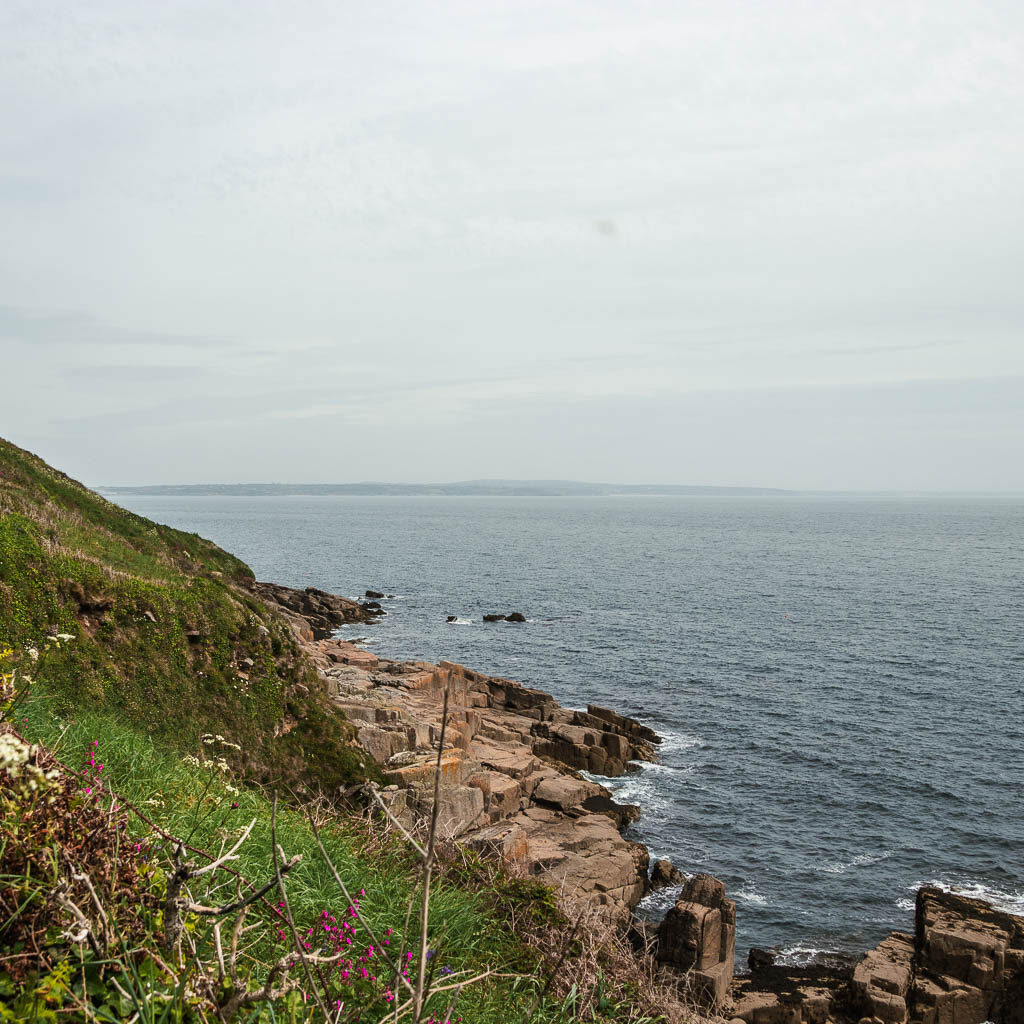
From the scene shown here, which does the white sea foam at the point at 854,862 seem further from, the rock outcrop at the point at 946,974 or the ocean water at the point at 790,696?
the rock outcrop at the point at 946,974

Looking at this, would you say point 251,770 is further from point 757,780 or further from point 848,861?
point 757,780

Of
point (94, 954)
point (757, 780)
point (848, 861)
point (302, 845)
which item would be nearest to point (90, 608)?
point (302, 845)

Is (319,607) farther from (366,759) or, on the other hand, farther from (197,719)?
(197,719)

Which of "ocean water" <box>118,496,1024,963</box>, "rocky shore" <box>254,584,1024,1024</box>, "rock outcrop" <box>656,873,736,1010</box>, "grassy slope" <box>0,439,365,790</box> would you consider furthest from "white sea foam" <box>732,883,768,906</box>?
"grassy slope" <box>0,439,365,790</box>

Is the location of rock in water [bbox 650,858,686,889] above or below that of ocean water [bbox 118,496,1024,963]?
below

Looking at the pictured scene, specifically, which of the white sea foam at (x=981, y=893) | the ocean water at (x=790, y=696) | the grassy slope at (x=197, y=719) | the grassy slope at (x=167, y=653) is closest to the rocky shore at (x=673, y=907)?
the white sea foam at (x=981, y=893)

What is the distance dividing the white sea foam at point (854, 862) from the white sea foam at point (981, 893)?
6.31 ft

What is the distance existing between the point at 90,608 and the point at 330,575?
87.2 metres

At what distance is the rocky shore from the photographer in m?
19.9

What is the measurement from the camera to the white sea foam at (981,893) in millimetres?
25797

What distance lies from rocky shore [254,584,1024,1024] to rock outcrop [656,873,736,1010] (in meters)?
0.03

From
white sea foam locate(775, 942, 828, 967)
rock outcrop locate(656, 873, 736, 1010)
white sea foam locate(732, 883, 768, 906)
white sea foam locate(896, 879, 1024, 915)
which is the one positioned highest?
rock outcrop locate(656, 873, 736, 1010)

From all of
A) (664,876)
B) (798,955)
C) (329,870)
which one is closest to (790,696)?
(664,876)

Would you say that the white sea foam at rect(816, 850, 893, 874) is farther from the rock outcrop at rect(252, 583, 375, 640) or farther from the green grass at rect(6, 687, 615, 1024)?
the rock outcrop at rect(252, 583, 375, 640)
